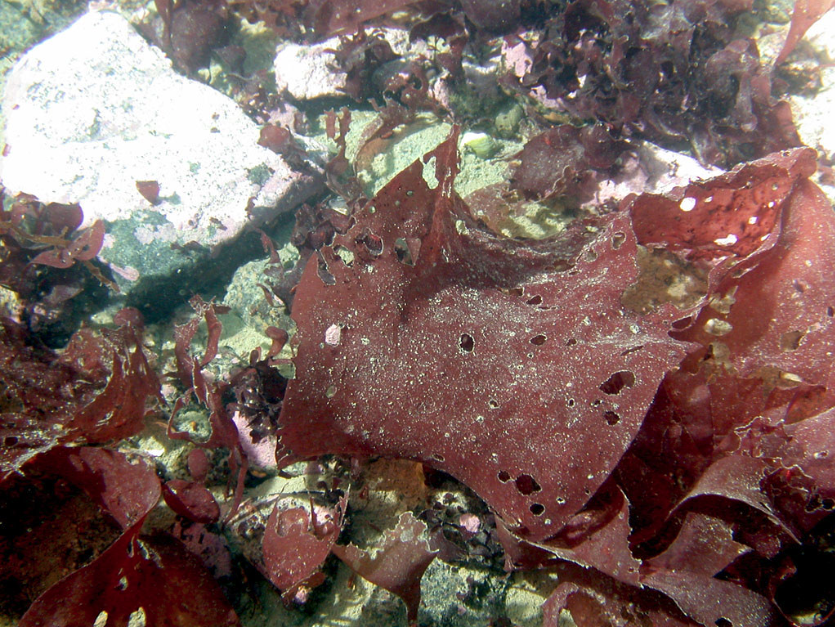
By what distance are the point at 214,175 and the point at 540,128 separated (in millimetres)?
2262

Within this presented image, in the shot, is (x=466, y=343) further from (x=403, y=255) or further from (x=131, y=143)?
(x=131, y=143)

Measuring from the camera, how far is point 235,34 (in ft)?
12.6

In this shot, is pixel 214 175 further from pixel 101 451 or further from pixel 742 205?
pixel 742 205

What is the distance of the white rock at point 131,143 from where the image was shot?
2.82 metres

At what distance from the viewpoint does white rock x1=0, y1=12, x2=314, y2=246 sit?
2816mm

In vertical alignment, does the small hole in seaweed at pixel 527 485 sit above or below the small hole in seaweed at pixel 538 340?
below

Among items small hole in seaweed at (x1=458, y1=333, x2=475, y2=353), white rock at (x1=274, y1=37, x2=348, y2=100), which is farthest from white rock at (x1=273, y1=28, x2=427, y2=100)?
small hole in seaweed at (x1=458, y1=333, x2=475, y2=353)

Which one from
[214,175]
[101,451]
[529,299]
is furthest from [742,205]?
[214,175]

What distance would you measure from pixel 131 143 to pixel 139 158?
23 cm

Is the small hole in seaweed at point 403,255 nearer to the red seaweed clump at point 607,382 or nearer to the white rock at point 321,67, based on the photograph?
the red seaweed clump at point 607,382

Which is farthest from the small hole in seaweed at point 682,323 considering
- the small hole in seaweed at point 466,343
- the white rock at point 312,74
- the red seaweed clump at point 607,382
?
the white rock at point 312,74

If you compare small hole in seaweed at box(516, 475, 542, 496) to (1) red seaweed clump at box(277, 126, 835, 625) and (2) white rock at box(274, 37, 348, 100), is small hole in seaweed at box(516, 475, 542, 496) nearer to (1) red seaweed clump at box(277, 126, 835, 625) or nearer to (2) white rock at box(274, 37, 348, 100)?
(1) red seaweed clump at box(277, 126, 835, 625)

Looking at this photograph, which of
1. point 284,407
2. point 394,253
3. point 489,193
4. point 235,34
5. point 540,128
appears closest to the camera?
point 284,407

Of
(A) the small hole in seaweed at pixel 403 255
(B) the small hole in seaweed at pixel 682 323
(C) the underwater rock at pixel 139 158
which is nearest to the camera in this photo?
(B) the small hole in seaweed at pixel 682 323
